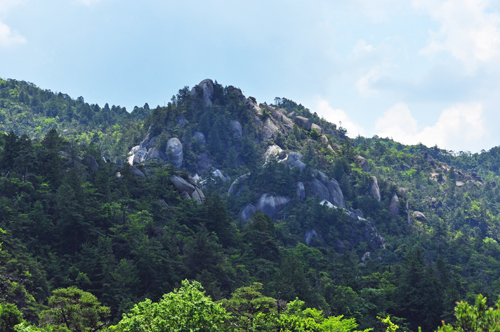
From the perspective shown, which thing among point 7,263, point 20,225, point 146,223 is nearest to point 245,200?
point 146,223

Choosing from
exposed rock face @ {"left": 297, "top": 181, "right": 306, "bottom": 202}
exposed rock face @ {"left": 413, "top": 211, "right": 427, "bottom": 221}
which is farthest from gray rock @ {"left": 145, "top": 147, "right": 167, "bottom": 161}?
exposed rock face @ {"left": 413, "top": 211, "right": 427, "bottom": 221}

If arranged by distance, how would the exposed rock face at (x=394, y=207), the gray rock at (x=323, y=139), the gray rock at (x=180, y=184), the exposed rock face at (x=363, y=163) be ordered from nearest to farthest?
the gray rock at (x=180, y=184) → the exposed rock face at (x=394, y=207) → the gray rock at (x=323, y=139) → the exposed rock face at (x=363, y=163)

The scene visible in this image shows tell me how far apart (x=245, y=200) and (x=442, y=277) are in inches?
1702

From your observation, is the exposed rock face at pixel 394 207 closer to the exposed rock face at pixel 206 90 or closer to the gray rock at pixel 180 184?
the exposed rock face at pixel 206 90

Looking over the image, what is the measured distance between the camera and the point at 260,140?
118 m

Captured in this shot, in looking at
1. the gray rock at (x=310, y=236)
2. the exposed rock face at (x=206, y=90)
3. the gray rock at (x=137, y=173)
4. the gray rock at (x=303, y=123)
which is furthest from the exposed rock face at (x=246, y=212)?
the gray rock at (x=303, y=123)

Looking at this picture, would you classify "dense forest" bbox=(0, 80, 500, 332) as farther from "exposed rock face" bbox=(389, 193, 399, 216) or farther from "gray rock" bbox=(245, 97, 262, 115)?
"gray rock" bbox=(245, 97, 262, 115)

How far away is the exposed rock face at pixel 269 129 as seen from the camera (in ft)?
393

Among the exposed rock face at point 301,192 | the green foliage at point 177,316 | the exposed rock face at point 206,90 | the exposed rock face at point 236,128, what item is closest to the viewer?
the green foliage at point 177,316

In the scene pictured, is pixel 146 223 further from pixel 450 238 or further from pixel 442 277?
pixel 450 238

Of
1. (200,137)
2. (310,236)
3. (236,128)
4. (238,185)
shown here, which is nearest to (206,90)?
(236,128)

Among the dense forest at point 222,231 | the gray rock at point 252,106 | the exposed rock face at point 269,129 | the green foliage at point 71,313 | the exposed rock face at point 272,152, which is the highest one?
the gray rock at point 252,106

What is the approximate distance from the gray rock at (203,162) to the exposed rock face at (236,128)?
1065 cm

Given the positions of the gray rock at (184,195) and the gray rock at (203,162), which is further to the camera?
the gray rock at (203,162)
